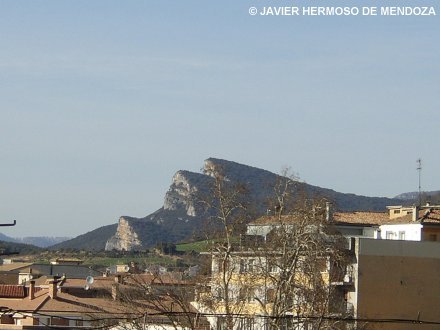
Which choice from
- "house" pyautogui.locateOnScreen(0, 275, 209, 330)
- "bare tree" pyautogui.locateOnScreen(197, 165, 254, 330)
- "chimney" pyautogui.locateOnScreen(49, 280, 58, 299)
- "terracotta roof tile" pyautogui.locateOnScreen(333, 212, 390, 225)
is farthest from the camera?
"terracotta roof tile" pyautogui.locateOnScreen(333, 212, 390, 225)

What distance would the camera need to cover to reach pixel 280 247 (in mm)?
56719

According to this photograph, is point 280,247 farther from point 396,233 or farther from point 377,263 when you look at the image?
point 396,233

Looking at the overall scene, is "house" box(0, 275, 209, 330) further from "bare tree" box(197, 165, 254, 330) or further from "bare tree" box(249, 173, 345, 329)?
"bare tree" box(249, 173, 345, 329)

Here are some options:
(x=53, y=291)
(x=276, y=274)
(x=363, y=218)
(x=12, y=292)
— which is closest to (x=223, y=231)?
(x=276, y=274)

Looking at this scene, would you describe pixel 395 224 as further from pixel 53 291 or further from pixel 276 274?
pixel 276 274

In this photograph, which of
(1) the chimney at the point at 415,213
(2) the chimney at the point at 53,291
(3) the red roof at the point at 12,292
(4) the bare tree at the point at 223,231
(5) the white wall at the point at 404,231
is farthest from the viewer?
(3) the red roof at the point at 12,292

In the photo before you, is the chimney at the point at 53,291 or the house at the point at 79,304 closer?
the house at the point at 79,304

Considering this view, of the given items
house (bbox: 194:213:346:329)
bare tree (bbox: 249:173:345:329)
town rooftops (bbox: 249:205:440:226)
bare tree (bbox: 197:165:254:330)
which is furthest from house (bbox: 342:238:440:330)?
bare tree (bbox: 197:165:254:330)

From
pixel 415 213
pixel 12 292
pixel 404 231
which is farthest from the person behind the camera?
pixel 12 292

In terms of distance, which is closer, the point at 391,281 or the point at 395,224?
the point at 391,281

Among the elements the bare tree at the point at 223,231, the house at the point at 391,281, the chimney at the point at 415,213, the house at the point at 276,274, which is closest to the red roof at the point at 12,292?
the chimney at the point at 415,213

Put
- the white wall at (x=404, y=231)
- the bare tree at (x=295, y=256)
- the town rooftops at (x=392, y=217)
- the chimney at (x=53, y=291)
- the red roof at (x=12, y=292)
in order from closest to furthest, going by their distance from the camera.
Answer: the bare tree at (x=295, y=256), the white wall at (x=404, y=231), the town rooftops at (x=392, y=217), the chimney at (x=53, y=291), the red roof at (x=12, y=292)

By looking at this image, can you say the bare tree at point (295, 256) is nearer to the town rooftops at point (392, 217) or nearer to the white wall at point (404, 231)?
the town rooftops at point (392, 217)

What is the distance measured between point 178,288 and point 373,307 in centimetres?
1207
